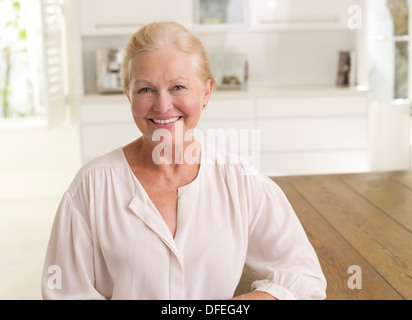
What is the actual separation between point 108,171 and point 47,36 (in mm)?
3453

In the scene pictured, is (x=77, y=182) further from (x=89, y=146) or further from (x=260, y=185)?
(x=89, y=146)

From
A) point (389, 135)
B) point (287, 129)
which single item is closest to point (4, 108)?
point (287, 129)

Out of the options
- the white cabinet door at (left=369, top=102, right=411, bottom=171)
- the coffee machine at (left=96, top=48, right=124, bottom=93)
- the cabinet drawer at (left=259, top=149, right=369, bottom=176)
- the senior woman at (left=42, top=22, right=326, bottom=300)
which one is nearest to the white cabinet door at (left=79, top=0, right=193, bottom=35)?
the coffee machine at (left=96, top=48, right=124, bottom=93)

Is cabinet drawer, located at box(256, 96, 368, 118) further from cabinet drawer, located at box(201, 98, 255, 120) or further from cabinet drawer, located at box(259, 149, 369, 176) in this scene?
cabinet drawer, located at box(259, 149, 369, 176)

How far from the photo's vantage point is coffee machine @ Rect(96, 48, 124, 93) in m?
4.60

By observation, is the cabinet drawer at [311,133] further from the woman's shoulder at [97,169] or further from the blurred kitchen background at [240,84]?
the woman's shoulder at [97,169]

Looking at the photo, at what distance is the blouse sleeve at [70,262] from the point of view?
133 centimetres

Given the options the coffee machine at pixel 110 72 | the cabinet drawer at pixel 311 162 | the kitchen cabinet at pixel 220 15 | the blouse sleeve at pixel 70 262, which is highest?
the kitchen cabinet at pixel 220 15

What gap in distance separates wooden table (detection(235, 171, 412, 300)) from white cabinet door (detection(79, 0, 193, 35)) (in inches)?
89.8

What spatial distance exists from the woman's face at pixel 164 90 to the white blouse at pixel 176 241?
5.5 inches

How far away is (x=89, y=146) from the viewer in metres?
4.48

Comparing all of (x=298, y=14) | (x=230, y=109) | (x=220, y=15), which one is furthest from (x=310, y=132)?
(x=220, y=15)

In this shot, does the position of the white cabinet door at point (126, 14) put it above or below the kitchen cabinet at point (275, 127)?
above

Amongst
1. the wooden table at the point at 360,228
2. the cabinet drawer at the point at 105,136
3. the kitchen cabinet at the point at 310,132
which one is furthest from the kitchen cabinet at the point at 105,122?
the wooden table at the point at 360,228
